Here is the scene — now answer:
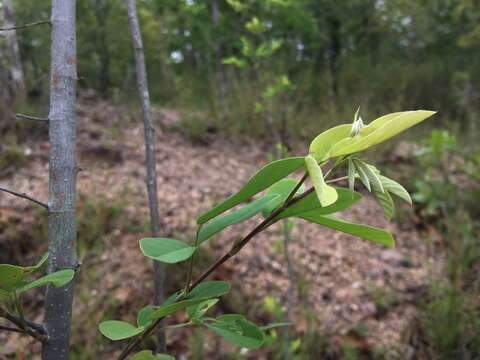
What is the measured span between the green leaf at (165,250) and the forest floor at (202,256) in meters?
1.72

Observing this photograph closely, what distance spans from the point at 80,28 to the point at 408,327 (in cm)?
453

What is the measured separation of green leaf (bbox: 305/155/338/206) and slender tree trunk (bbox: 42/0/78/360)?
44 centimetres

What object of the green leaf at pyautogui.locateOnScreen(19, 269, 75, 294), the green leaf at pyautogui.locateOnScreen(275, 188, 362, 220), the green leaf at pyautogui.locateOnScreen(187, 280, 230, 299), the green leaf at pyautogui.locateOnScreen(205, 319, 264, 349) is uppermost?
the green leaf at pyautogui.locateOnScreen(275, 188, 362, 220)

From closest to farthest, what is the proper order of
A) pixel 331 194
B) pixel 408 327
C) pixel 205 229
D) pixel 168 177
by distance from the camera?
pixel 331 194
pixel 205 229
pixel 408 327
pixel 168 177

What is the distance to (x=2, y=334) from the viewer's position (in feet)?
7.22

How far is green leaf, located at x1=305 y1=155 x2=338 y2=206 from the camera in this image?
1.50ft

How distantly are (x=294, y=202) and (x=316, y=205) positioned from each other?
0.03m

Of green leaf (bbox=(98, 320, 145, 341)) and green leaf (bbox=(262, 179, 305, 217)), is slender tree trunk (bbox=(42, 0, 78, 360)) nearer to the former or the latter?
green leaf (bbox=(98, 320, 145, 341))

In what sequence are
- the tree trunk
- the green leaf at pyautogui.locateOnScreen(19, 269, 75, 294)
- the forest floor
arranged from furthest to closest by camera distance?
the tree trunk, the forest floor, the green leaf at pyautogui.locateOnScreen(19, 269, 75, 294)

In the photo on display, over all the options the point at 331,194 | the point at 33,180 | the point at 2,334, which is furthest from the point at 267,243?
the point at 331,194

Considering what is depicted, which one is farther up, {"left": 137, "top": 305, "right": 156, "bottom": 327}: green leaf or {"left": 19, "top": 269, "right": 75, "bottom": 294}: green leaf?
{"left": 19, "top": 269, "right": 75, "bottom": 294}: green leaf

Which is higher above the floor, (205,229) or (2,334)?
(205,229)

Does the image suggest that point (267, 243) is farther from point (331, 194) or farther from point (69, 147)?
point (331, 194)

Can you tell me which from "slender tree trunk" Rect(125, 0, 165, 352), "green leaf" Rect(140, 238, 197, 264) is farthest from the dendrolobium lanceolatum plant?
"slender tree trunk" Rect(125, 0, 165, 352)
